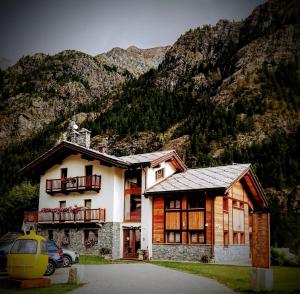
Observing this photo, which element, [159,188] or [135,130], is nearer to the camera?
[159,188]

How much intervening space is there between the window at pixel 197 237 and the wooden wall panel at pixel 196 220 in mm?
391

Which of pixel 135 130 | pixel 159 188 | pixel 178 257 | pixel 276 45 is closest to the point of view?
pixel 178 257

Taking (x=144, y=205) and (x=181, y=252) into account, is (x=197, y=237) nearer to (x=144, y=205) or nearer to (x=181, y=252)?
(x=181, y=252)

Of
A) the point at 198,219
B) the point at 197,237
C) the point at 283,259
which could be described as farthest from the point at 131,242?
the point at 283,259

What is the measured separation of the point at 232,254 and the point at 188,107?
3137 inches

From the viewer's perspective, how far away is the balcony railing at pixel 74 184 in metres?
35.0

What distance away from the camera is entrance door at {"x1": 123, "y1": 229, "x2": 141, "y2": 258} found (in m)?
33.6

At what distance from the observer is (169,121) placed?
105m

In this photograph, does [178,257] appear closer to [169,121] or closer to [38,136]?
[38,136]

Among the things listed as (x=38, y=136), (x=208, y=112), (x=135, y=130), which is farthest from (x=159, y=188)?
(x=135, y=130)

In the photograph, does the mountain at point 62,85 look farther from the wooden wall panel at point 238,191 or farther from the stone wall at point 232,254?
the stone wall at point 232,254

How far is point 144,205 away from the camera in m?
33.1

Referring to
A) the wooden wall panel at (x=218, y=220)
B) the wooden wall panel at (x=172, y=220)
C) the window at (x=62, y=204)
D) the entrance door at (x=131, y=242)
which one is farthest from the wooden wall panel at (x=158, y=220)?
the window at (x=62, y=204)

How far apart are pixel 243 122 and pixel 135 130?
28.8 metres
